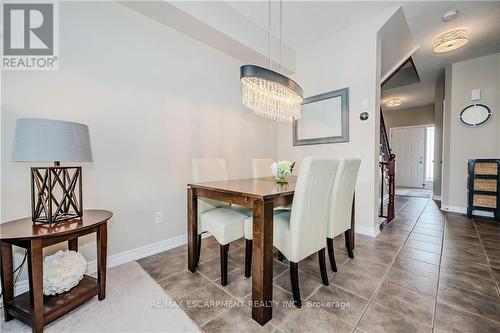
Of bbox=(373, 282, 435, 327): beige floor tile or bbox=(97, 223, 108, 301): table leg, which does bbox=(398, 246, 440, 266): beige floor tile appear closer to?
bbox=(373, 282, 435, 327): beige floor tile

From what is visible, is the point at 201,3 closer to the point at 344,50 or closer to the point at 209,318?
the point at 344,50

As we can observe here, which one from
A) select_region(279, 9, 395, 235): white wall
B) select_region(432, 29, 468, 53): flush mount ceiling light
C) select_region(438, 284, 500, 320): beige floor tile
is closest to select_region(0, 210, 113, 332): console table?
select_region(438, 284, 500, 320): beige floor tile

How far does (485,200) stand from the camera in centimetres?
323

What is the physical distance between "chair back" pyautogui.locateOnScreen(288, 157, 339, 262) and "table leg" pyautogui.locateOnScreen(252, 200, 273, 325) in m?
0.17

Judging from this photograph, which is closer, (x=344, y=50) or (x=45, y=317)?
(x=45, y=317)

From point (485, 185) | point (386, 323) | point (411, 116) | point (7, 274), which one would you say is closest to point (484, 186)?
point (485, 185)

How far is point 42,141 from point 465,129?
5522 mm

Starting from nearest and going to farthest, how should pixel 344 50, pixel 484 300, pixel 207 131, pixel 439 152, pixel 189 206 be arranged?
pixel 484 300 → pixel 189 206 → pixel 207 131 → pixel 344 50 → pixel 439 152

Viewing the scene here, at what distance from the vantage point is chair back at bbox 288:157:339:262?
4.22 feet

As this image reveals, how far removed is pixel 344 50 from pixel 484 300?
2948 millimetres

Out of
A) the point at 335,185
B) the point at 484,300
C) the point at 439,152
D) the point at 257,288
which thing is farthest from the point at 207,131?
the point at 439,152

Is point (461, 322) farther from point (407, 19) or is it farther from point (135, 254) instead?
point (407, 19)

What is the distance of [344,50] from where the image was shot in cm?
289

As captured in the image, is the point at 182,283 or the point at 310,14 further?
the point at 310,14
